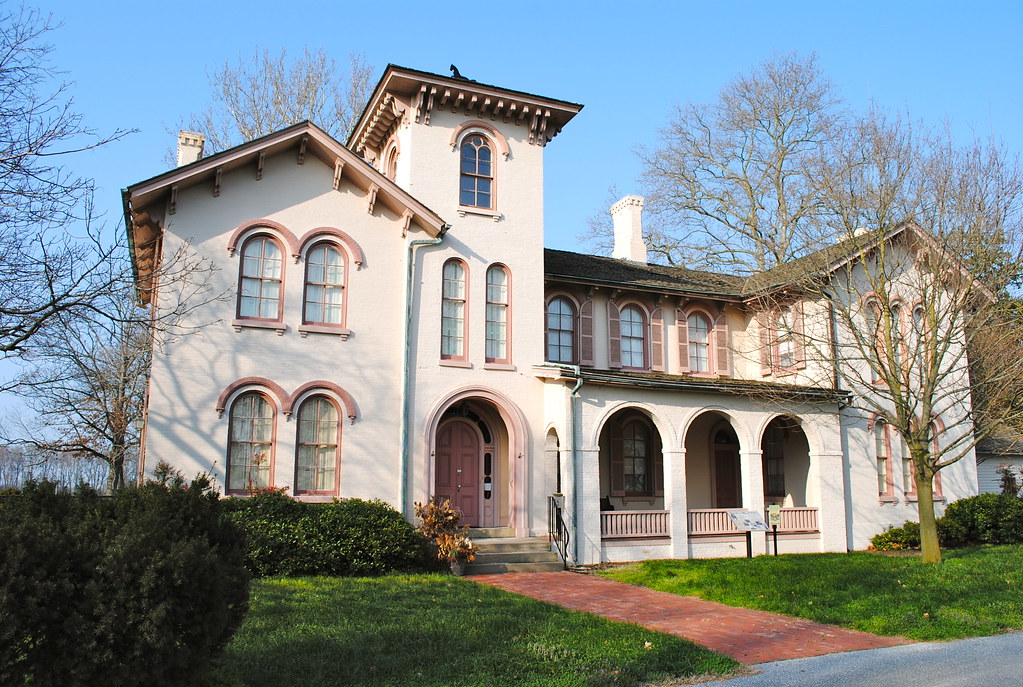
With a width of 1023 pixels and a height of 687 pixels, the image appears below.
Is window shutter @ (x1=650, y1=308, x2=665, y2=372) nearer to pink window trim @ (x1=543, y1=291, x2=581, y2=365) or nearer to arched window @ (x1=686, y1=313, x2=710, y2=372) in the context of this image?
arched window @ (x1=686, y1=313, x2=710, y2=372)

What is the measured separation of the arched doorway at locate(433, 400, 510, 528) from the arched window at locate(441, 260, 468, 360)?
1288mm

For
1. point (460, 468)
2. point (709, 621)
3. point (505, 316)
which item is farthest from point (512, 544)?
point (709, 621)

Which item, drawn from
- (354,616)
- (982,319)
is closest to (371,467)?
(354,616)

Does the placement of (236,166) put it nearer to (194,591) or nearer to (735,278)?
(194,591)

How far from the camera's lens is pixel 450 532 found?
52.7ft

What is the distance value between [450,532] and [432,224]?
6.58 meters

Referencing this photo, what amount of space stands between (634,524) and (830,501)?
5.58 metres

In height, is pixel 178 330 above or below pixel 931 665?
above

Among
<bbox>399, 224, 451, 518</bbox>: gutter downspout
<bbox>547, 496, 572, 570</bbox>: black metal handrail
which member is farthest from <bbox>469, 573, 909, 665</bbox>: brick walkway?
<bbox>399, 224, 451, 518</bbox>: gutter downspout

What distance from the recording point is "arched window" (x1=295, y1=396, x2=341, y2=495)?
54.2ft

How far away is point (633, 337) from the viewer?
22.0m

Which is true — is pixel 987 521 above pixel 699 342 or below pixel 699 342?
below


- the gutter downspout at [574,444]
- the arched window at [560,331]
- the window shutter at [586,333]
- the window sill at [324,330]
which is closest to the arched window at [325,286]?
the window sill at [324,330]

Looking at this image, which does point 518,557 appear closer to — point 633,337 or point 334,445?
point 334,445
